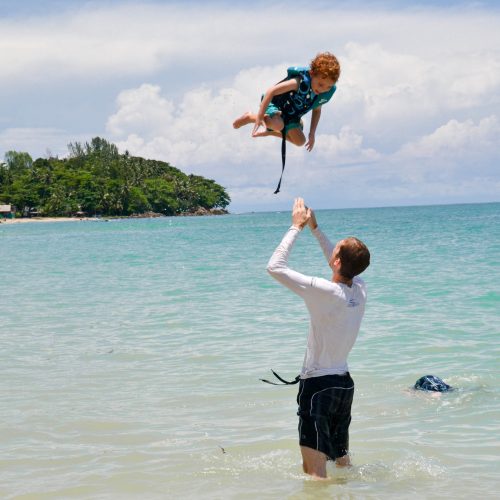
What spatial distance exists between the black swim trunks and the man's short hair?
2.53 ft

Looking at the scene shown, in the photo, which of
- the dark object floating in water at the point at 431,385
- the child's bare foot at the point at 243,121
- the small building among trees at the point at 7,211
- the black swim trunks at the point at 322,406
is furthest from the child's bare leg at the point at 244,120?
the small building among trees at the point at 7,211

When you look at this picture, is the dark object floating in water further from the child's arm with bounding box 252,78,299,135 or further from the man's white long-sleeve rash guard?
the child's arm with bounding box 252,78,299,135

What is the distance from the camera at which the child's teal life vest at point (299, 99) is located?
5551 mm

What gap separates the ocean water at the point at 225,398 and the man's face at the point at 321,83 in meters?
2.95

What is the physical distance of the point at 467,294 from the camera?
60.2 ft

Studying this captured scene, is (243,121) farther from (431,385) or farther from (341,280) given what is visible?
(431,385)

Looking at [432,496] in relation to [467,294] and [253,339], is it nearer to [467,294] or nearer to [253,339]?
[253,339]

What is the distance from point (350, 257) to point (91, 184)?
15658 centimetres

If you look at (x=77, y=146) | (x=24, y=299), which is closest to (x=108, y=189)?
(x=77, y=146)

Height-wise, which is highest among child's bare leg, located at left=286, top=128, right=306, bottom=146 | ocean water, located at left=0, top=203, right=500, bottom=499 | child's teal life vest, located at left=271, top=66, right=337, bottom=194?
child's teal life vest, located at left=271, top=66, right=337, bottom=194

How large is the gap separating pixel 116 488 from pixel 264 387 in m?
3.46

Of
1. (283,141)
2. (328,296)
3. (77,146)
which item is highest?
(77,146)

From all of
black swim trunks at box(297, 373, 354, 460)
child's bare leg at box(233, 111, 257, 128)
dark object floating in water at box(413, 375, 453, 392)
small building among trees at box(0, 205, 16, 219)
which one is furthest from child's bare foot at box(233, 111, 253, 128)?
small building among trees at box(0, 205, 16, 219)

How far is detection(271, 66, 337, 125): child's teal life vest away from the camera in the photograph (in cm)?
555
